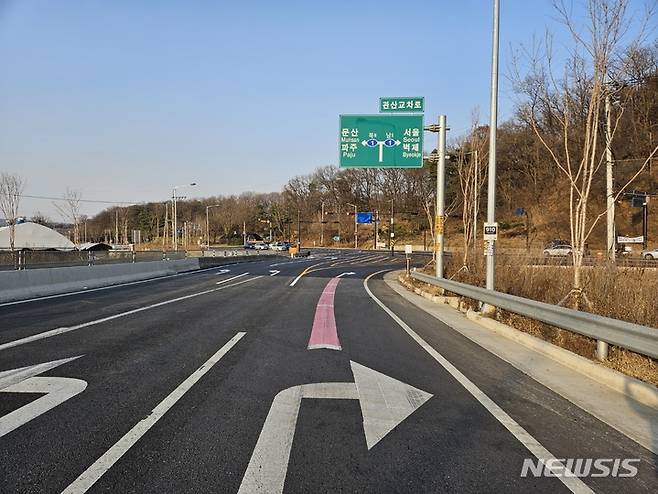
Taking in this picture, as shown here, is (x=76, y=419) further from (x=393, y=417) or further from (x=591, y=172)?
(x=591, y=172)

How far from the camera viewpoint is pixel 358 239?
112125 millimetres

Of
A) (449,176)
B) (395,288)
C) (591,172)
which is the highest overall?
(449,176)

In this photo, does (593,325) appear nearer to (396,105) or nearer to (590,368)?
(590,368)

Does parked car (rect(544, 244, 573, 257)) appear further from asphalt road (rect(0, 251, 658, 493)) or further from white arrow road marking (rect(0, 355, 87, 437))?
white arrow road marking (rect(0, 355, 87, 437))

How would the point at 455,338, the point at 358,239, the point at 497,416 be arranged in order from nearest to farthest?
1. the point at 497,416
2. the point at 455,338
3. the point at 358,239

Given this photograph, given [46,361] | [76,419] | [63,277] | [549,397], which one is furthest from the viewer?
[63,277]

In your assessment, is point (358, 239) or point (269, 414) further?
point (358, 239)

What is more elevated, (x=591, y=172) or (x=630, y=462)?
(x=591, y=172)

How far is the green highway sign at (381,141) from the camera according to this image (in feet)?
71.2

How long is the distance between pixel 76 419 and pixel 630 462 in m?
4.82

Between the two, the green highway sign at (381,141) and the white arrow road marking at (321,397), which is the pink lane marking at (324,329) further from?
the green highway sign at (381,141)

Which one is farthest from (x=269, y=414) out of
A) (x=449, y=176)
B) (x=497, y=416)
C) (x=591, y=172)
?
(x=449, y=176)

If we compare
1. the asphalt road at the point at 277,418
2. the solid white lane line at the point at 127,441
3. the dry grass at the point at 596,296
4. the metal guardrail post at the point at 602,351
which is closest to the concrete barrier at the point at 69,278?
the asphalt road at the point at 277,418

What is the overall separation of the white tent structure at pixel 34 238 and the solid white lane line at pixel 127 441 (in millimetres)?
78593
